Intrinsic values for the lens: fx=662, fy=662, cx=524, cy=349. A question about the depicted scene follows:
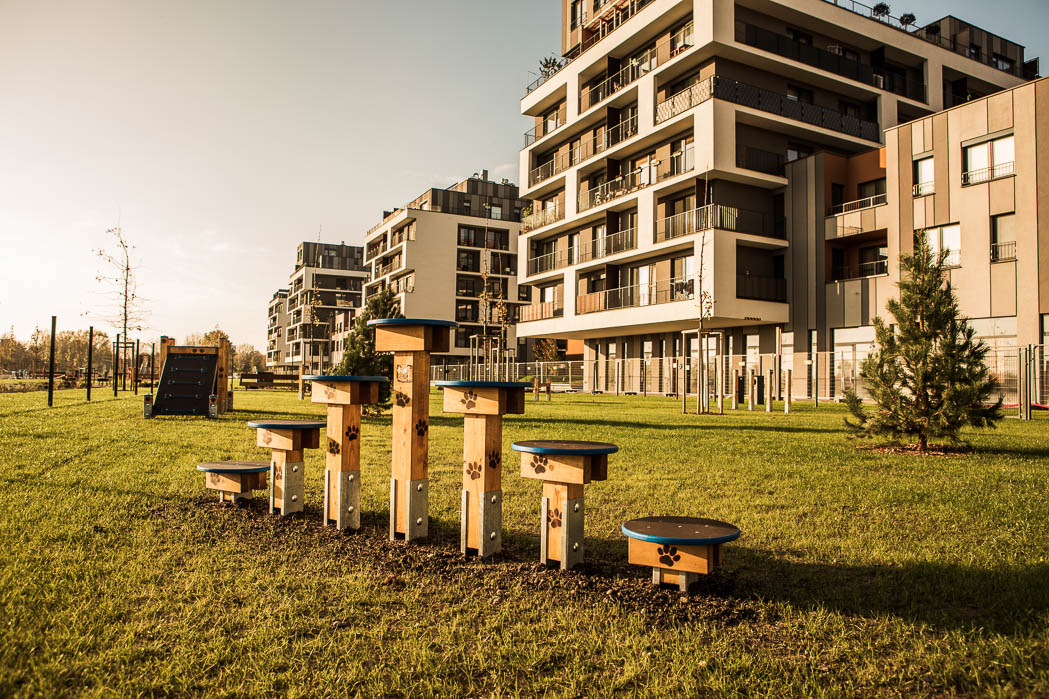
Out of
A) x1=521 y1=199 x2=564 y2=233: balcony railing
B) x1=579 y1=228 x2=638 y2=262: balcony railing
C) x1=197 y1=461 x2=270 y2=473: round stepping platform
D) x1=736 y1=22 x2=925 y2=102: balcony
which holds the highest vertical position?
x1=736 y1=22 x2=925 y2=102: balcony

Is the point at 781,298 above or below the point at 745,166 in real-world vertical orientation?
below

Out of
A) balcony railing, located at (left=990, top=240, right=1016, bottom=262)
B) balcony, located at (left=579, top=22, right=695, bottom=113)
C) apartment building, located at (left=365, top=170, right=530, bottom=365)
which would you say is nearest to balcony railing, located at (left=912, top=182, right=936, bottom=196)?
balcony railing, located at (left=990, top=240, right=1016, bottom=262)

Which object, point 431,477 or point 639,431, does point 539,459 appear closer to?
point 431,477

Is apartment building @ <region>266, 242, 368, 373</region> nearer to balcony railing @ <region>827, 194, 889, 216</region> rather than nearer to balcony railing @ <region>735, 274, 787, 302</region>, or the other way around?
balcony railing @ <region>735, 274, 787, 302</region>

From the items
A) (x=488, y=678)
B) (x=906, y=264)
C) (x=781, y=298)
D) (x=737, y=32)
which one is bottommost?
(x=488, y=678)

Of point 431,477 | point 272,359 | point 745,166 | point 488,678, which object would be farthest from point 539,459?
point 272,359

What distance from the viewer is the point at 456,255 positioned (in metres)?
72.6

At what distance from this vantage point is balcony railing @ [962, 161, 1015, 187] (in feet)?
85.2

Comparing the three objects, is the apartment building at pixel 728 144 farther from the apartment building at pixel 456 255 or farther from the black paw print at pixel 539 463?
the apartment building at pixel 456 255

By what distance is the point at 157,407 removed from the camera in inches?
637

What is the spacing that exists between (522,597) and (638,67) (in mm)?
38208

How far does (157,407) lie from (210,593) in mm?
13996

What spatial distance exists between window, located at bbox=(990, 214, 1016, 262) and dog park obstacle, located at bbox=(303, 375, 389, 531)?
2893 cm

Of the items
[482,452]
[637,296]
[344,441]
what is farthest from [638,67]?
[482,452]
